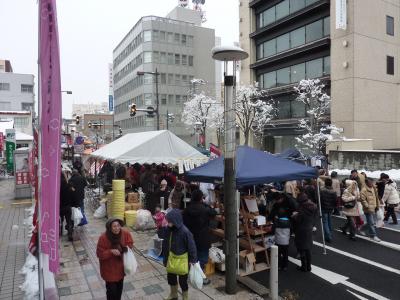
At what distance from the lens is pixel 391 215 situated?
485 inches

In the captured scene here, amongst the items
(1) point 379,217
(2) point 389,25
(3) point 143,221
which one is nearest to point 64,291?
(3) point 143,221

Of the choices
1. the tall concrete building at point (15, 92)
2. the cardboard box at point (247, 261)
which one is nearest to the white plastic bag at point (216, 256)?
the cardboard box at point (247, 261)

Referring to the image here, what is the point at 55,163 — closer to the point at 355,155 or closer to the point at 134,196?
the point at 134,196

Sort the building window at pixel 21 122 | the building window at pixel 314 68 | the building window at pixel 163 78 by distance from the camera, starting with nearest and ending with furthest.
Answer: the building window at pixel 314 68
the building window at pixel 21 122
the building window at pixel 163 78

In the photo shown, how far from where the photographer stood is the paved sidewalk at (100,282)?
6.42 metres

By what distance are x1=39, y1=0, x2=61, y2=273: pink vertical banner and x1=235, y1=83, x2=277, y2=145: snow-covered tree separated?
3524 centimetres

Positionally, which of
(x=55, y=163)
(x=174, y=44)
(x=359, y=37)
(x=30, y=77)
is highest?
(x=174, y=44)

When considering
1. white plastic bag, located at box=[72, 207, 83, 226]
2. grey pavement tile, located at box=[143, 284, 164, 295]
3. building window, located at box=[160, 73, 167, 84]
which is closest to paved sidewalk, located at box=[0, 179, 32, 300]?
white plastic bag, located at box=[72, 207, 83, 226]

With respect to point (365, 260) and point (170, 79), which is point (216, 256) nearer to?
point (365, 260)

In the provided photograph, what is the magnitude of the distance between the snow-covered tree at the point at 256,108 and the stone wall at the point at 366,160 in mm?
14175

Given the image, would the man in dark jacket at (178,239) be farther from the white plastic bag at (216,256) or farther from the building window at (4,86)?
the building window at (4,86)

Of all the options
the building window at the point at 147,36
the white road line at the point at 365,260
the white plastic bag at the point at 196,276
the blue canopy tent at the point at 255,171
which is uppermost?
the building window at the point at 147,36

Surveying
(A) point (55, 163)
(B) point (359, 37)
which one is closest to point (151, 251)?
(A) point (55, 163)

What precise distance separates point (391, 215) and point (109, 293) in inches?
420
